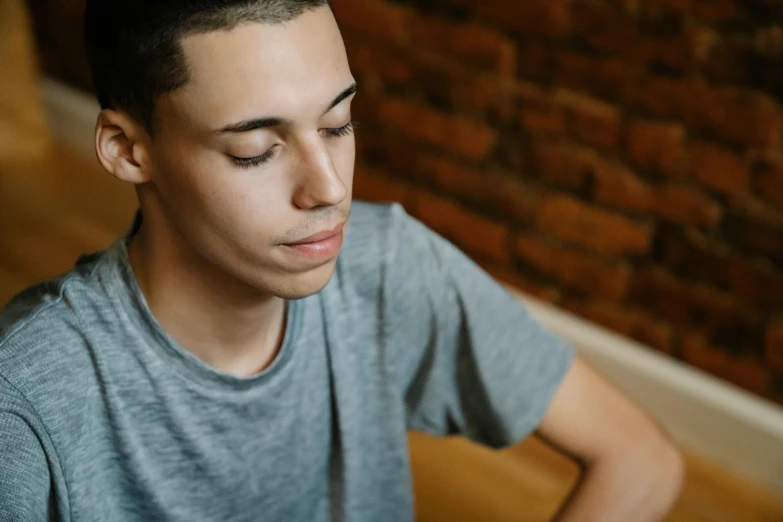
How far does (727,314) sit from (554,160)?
0.45 metres

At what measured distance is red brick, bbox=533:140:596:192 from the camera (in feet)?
6.04

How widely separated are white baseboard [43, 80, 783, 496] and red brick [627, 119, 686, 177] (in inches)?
15.9

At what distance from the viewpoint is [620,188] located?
1.80 metres

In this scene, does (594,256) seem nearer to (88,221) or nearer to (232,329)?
(232,329)

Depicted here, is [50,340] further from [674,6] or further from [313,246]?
[674,6]

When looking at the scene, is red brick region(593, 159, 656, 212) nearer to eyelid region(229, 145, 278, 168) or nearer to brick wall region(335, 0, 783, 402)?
brick wall region(335, 0, 783, 402)

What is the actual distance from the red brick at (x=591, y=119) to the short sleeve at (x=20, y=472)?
1234 mm

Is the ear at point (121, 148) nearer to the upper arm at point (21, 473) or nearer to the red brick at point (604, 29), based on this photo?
the upper arm at point (21, 473)

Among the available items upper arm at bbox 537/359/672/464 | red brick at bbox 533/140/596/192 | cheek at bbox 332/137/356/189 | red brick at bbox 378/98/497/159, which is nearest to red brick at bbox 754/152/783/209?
red brick at bbox 533/140/596/192

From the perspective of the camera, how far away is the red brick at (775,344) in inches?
67.2

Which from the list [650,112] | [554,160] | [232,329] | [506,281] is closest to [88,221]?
[506,281]

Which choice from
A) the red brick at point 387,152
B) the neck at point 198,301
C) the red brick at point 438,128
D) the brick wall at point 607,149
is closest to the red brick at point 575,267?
the brick wall at point 607,149

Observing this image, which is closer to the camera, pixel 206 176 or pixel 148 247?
pixel 206 176

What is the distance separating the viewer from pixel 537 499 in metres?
1.79
